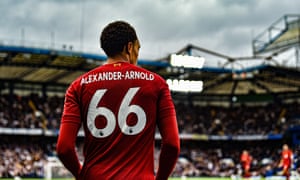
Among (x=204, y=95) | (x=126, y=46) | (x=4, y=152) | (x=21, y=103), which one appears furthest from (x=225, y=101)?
(x=126, y=46)

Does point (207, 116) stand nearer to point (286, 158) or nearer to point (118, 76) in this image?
point (286, 158)

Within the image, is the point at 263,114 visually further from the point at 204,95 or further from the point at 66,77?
the point at 66,77

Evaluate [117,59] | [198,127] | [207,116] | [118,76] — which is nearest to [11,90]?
[198,127]

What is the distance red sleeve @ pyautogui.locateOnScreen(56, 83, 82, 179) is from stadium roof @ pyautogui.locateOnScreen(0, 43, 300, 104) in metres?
39.5

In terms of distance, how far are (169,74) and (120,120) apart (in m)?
47.9

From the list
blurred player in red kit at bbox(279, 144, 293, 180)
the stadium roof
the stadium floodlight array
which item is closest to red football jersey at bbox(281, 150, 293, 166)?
blurred player in red kit at bbox(279, 144, 293, 180)

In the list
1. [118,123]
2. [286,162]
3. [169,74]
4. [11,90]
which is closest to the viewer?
[118,123]

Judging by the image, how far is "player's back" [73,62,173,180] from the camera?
3.10 meters

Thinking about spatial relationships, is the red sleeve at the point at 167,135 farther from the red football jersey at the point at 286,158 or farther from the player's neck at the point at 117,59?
the red football jersey at the point at 286,158

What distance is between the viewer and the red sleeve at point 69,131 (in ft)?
10.1

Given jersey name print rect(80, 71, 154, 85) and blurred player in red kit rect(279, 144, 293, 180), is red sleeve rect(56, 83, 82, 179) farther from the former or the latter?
blurred player in red kit rect(279, 144, 293, 180)

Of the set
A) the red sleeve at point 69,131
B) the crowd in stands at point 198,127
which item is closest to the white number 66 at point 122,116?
the red sleeve at point 69,131

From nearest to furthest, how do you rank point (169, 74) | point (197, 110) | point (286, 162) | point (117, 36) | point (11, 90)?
1. point (117, 36)
2. point (286, 162)
3. point (11, 90)
4. point (169, 74)
5. point (197, 110)

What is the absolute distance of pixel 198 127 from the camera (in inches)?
2131
